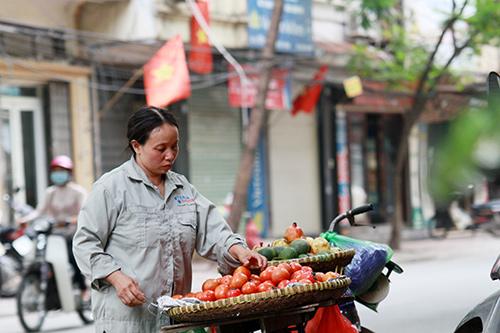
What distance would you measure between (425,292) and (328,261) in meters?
7.23

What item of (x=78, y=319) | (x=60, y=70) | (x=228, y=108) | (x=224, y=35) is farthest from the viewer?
(x=228, y=108)

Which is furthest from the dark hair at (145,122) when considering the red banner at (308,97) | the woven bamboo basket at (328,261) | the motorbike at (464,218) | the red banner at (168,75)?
the motorbike at (464,218)

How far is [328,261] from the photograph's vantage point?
14.7ft

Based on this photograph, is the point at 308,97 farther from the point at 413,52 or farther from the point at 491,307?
the point at 491,307

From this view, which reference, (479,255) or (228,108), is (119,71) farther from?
(479,255)

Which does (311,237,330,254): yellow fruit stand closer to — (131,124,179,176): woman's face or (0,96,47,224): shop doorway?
(131,124,179,176): woman's face

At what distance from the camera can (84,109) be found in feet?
50.2

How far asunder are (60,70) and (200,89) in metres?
3.63

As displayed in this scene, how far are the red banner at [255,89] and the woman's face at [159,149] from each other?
12.0 metres

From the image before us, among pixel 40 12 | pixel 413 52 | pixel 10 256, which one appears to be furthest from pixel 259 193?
pixel 10 256

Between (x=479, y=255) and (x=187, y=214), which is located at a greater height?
(x=187, y=214)

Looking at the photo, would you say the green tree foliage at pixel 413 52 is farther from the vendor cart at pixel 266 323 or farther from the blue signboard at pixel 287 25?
the vendor cart at pixel 266 323

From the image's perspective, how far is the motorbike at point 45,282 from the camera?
30.3 ft

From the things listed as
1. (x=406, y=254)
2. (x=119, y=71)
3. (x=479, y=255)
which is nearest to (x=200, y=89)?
(x=119, y=71)
